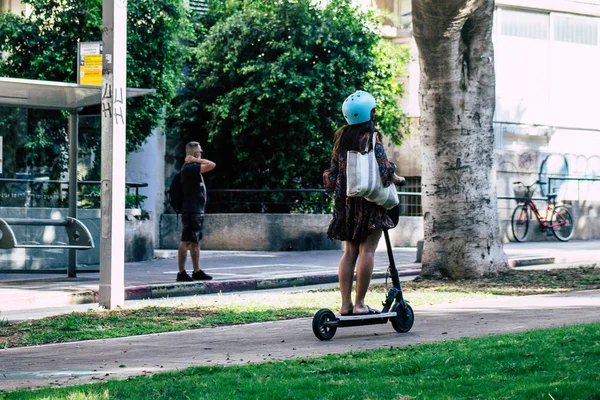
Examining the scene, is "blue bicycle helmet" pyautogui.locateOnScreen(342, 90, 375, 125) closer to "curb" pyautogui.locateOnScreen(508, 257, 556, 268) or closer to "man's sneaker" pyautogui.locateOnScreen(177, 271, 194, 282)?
"man's sneaker" pyautogui.locateOnScreen(177, 271, 194, 282)

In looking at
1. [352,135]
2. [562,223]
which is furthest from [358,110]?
[562,223]

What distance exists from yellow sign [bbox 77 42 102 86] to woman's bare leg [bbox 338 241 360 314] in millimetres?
4903

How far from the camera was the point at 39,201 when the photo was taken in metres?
15.7

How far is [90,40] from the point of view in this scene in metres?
20.9

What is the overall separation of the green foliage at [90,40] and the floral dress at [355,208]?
12884 mm

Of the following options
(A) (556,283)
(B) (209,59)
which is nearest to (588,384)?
(A) (556,283)

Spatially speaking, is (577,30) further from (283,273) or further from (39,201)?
(39,201)

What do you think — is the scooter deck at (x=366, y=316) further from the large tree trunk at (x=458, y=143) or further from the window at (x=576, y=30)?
the window at (x=576, y=30)

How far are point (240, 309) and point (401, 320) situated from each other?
2.56 meters

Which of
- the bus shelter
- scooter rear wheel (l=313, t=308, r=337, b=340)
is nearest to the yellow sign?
the bus shelter

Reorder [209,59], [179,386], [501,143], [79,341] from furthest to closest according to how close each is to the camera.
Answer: [501,143]
[209,59]
[79,341]
[179,386]

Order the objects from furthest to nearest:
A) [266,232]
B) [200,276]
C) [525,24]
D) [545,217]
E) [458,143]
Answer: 1. [525,24]
2. [545,217]
3. [266,232]
4. [200,276]
5. [458,143]

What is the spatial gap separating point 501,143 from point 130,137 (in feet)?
45.6

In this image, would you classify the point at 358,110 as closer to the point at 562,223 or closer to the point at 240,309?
the point at 240,309
